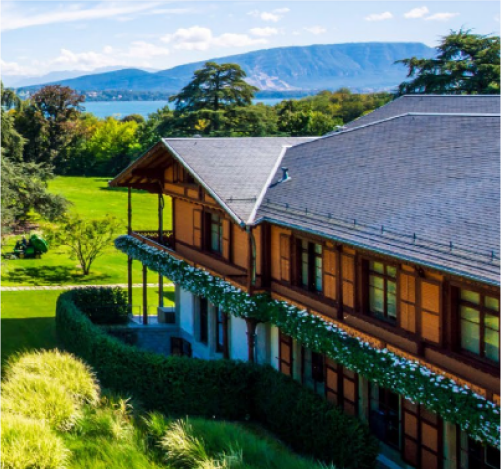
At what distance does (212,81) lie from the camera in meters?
61.6

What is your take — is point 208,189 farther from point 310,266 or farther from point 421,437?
point 421,437

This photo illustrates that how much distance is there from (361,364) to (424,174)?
4603mm

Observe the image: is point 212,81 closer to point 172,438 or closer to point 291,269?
point 291,269

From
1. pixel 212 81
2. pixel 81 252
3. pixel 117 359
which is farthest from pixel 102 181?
pixel 117 359

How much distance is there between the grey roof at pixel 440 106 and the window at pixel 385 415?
405 inches

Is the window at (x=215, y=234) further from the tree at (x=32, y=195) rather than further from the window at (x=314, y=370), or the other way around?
the tree at (x=32, y=195)

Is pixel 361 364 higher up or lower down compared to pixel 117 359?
higher up

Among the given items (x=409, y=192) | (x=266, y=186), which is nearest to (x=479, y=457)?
(x=409, y=192)

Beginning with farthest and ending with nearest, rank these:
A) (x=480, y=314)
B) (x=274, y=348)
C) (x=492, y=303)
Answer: (x=274, y=348), (x=480, y=314), (x=492, y=303)

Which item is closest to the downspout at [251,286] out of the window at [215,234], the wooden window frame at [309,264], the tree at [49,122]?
the wooden window frame at [309,264]

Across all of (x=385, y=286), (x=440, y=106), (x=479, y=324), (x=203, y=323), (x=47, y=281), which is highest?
(x=440, y=106)

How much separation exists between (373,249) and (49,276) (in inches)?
1041

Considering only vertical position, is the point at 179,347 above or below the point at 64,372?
below

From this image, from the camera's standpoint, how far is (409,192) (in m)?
16.5
